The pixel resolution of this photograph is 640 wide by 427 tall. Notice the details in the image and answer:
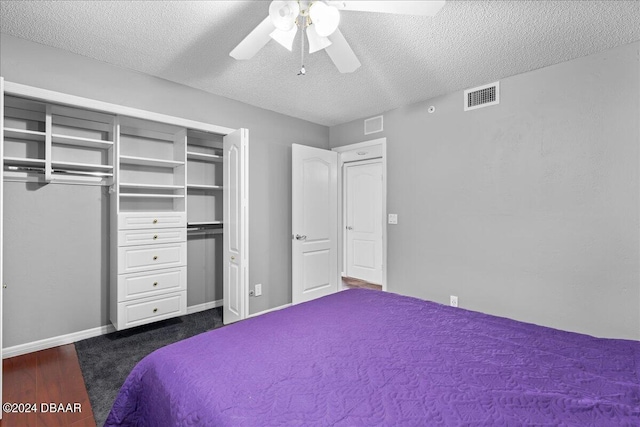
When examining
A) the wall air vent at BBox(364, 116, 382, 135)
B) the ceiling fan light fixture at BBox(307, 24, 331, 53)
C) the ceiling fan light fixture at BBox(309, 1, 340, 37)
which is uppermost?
the wall air vent at BBox(364, 116, 382, 135)

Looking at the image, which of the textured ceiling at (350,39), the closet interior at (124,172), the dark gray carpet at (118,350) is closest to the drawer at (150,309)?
the closet interior at (124,172)

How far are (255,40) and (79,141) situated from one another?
6.79 feet

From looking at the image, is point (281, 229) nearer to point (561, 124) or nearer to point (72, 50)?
point (72, 50)

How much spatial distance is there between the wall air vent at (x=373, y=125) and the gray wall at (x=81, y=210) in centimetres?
118

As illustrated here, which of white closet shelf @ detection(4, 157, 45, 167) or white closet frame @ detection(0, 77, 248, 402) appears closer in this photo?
white closet frame @ detection(0, 77, 248, 402)

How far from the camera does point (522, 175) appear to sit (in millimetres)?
2754

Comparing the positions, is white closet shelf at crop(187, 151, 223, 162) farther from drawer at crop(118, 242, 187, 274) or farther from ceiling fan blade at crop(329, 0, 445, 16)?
ceiling fan blade at crop(329, 0, 445, 16)

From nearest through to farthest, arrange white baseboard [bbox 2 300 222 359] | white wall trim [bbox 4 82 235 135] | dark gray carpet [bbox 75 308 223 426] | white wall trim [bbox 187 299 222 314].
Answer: dark gray carpet [bbox 75 308 223 426] < white wall trim [bbox 4 82 235 135] < white baseboard [bbox 2 300 222 359] < white wall trim [bbox 187 299 222 314]

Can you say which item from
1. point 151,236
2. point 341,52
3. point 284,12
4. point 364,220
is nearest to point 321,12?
point 284,12

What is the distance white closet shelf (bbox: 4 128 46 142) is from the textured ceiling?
70 cm

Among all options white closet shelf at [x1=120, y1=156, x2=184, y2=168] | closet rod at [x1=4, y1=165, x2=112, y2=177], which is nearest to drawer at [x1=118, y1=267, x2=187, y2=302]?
closet rod at [x1=4, y1=165, x2=112, y2=177]

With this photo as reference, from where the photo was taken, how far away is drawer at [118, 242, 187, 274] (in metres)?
2.83

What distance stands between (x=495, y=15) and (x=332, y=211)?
8.97 ft

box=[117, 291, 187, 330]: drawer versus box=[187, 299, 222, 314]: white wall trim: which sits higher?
box=[117, 291, 187, 330]: drawer
